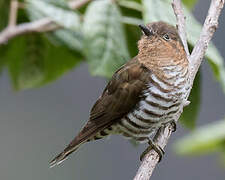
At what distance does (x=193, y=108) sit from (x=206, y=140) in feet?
1.82

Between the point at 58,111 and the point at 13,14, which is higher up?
the point at 13,14

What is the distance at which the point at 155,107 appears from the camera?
387cm

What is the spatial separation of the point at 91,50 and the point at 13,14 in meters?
0.53

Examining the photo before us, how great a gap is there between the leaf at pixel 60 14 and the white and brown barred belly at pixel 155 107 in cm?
56

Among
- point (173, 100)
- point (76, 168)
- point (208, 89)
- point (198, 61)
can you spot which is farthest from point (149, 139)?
point (76, 168)

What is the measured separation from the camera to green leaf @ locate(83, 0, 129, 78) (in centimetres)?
359

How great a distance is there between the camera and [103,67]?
3562 mm

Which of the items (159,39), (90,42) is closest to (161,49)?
(159,39)

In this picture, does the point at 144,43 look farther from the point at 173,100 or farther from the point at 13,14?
the point at 13,14

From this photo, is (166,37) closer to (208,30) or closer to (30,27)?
(208,30)

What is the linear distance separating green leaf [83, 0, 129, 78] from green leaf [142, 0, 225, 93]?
0.77 feet

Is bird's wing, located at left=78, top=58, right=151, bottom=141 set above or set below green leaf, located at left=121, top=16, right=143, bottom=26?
below

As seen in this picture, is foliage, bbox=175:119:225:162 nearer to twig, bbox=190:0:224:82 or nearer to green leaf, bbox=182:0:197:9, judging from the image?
twig, bbox=190:0:224:82

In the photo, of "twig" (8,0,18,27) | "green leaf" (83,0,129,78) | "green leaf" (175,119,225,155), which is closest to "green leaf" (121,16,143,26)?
"green leaf" (83,0,129,78)
